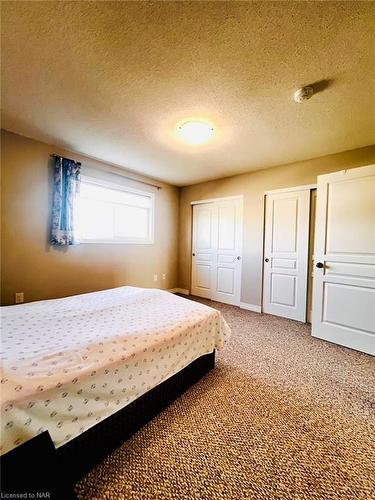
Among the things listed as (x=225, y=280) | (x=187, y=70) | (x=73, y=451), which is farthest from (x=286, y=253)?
(x=73, y=451)

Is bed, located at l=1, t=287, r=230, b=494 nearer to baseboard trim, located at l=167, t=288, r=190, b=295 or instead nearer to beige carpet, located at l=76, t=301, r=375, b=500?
beige carpet, located at l=76, t=301, r=375, b=500

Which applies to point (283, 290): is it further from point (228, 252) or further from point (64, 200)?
point (64, 200)

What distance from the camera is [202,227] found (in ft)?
14.8

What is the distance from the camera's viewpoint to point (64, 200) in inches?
114

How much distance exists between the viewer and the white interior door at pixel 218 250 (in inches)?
159

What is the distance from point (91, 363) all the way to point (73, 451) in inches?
15.1

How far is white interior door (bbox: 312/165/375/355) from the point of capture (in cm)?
233

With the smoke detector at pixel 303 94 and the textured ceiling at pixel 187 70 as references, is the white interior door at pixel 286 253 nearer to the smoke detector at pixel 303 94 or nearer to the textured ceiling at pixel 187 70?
the textured ceiling at pixel 187 70

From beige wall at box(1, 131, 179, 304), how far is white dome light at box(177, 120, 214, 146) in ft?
5.32

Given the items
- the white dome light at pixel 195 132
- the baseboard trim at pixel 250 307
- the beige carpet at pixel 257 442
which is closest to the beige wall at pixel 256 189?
the baseboard trim at pixel 250 307

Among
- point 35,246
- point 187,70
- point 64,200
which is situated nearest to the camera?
point 187,70

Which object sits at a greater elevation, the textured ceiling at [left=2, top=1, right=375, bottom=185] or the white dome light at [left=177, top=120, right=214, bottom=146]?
the textured ceiling at [left=2, top=1, right=375, bottom=185]

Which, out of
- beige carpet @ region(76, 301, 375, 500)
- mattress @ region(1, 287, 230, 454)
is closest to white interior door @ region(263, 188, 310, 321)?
beige carpet @ region(76, 301, 375, 500)

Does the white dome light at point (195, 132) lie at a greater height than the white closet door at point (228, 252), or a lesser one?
greater
